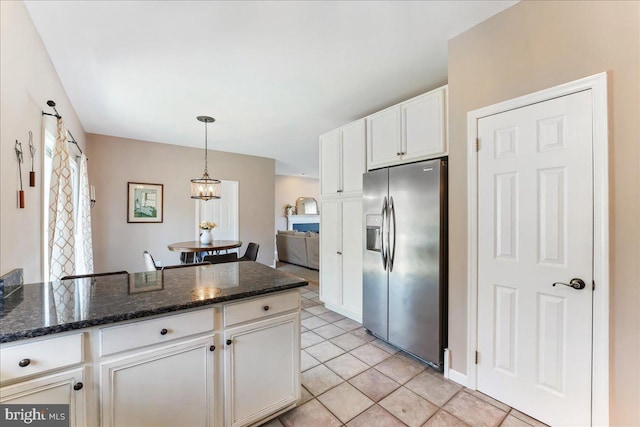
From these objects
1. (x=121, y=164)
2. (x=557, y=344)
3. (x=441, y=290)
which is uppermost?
(x=121, y=164)

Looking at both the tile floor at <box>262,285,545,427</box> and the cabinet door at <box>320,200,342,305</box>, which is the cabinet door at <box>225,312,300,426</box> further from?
the cabinet door at <box>320,200,342,305</box>

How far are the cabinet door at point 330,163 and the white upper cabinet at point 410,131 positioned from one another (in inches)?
22.1

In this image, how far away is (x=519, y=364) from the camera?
1.77 meters

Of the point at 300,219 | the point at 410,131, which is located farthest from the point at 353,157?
the point at 300,219

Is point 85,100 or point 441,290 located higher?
point 85,100

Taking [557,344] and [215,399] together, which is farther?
[557,344]

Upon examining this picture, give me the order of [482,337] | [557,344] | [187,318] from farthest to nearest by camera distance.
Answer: [482,337] < [557,344] < [187,318]

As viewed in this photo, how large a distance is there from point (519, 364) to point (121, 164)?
19.3ft

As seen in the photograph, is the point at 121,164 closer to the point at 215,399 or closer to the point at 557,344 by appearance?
the point at 215,399

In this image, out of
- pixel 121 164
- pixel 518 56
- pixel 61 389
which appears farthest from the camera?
pixel 121 164

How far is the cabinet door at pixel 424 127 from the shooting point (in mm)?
2295

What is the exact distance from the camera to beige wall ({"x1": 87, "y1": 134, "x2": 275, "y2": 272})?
452cm

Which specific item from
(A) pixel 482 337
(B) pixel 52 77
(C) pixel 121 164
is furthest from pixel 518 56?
(C) pixel 121 164

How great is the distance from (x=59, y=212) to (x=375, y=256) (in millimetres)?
2851
